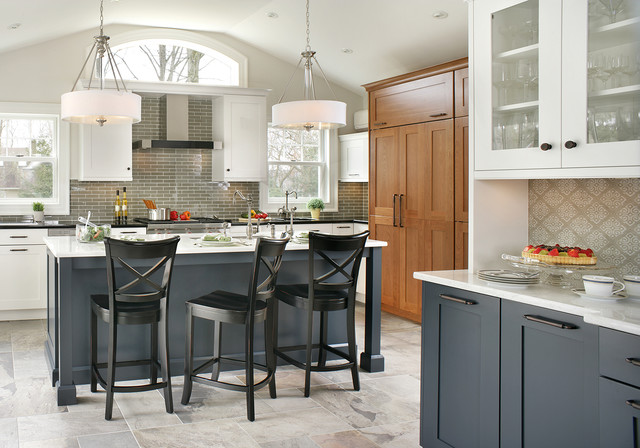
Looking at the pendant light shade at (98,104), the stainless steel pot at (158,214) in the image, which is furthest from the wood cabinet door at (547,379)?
the stainless steel pot at (158,214)

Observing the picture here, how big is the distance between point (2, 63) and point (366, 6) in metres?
3.91

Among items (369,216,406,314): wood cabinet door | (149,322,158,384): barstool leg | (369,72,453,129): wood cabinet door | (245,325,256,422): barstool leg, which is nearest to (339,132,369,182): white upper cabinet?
(369,72,453,129): wood cabinet door

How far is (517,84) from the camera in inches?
111

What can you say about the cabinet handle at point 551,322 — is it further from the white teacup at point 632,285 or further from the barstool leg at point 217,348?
the barstool leg at point 217,348

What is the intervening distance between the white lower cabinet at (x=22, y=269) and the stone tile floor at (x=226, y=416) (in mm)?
1834

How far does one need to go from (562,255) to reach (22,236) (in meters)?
5.43

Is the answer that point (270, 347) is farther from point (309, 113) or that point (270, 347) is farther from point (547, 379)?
point (547, 379)

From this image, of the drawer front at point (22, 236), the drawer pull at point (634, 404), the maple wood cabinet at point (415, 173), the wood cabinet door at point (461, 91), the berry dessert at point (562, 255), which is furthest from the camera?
the drawer front at point (22, 236)

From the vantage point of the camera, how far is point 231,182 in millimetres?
7859

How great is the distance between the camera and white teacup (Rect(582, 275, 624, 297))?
2.41 metres

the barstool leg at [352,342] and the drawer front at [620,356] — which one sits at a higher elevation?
the drawer front at [620,356]

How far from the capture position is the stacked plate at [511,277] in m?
2.66

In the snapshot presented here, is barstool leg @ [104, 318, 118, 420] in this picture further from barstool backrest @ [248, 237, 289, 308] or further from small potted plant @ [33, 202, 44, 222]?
small potted plant @ [33, 202, 44, 222]

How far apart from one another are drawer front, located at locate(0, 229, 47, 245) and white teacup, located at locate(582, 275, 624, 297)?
550 cm
